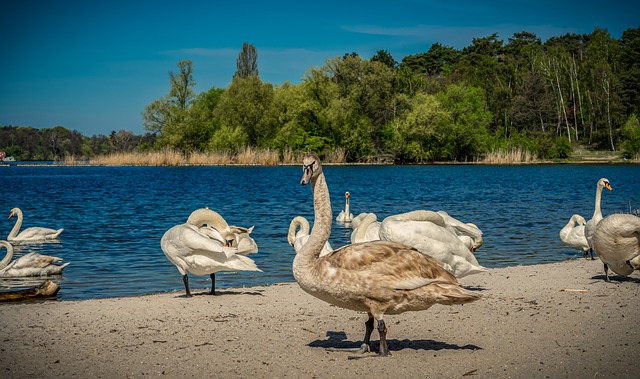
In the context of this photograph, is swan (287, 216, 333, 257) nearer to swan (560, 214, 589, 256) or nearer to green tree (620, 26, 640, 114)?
swan (560, 214, 589, 256)

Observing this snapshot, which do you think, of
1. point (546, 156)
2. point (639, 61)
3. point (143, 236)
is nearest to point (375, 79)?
point (546, 156)

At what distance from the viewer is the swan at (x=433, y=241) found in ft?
31.0

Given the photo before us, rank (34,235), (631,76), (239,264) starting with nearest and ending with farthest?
1. (239,264)
2. (34,235)
3. (631,76)

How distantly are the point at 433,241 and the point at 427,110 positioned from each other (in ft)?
274

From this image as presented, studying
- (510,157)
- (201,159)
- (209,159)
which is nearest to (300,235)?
(201,159)

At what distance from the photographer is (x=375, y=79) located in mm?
93688

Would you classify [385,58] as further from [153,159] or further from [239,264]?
[239,264]

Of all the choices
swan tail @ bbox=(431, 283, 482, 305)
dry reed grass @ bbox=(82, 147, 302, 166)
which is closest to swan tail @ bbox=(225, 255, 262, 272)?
swan tail @ bbox=(431, 283, 482, 305)

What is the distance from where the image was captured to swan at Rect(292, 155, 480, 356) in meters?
6.50

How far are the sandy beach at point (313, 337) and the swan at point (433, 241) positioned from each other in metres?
0.61

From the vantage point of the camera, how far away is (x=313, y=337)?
7.79 m

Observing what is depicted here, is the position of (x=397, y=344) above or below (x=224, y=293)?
above

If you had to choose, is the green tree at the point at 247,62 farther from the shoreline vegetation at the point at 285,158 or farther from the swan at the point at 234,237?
the swan at the point at 234,237

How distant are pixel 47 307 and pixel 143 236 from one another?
39.5 feet
